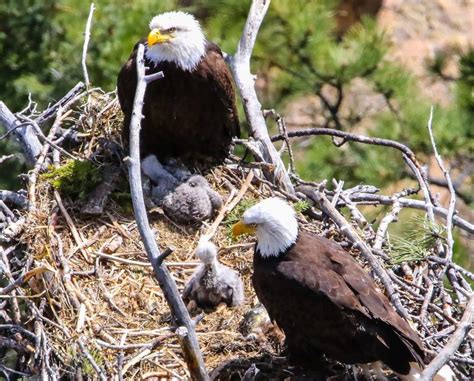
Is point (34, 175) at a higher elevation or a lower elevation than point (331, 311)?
higher

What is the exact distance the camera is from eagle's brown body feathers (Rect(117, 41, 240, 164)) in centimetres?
732

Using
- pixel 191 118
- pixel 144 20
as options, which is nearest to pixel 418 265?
pixel 191 118

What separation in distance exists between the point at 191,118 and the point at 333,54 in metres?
3.00

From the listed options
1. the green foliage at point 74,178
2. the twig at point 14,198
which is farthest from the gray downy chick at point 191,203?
the twig at point 14,198

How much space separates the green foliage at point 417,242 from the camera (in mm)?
6867

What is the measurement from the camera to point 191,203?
286 inches

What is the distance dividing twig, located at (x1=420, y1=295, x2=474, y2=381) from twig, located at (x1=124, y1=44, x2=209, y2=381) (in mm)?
989

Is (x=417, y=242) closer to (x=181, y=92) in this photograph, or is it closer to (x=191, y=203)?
(x=191, y=203)

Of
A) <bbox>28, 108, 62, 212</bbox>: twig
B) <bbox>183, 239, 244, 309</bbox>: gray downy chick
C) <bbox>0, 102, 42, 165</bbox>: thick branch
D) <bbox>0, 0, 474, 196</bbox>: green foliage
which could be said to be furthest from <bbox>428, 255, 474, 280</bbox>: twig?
<bbox>0, 0, 474, 196</bbox>: green foliage

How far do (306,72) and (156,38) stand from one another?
3.45 m

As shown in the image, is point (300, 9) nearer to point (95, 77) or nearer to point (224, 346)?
point (95, 77)

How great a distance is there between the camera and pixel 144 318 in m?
6.65

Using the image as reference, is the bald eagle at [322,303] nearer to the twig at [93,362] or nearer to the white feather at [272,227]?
the white feather at [272,227]

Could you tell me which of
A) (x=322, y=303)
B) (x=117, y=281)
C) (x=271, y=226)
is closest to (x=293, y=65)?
(x=117, y=281)
